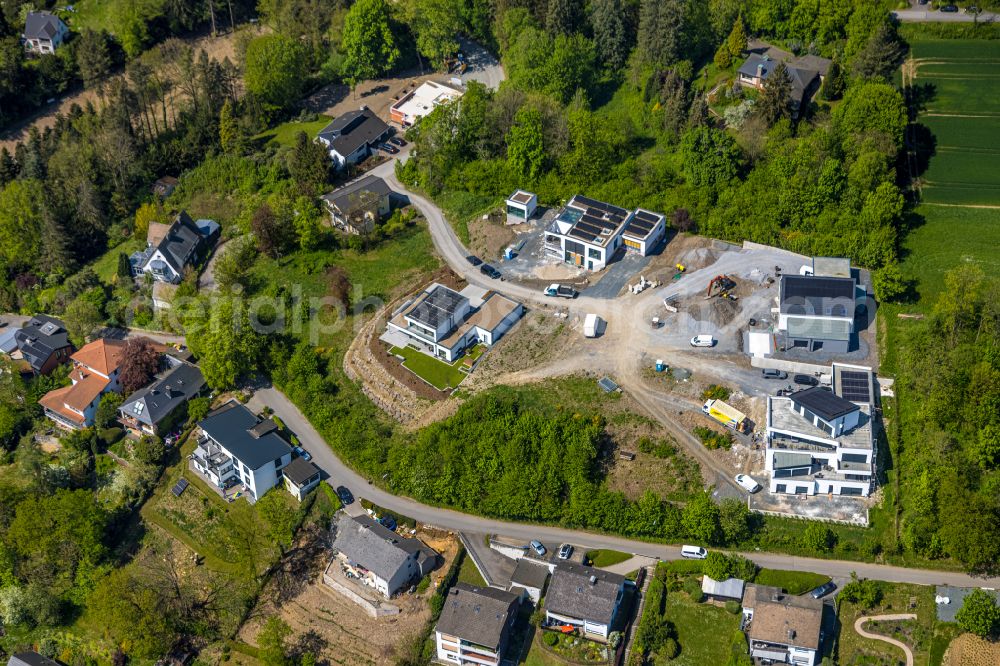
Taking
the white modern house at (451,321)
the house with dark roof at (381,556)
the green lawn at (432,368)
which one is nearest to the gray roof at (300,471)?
the house with dark roof at (381,556)

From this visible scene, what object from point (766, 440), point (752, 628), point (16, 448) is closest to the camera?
point (752, 628)

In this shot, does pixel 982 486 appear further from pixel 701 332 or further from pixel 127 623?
pixel 127 623

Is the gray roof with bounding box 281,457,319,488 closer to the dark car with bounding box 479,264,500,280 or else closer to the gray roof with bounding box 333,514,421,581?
the gray roof with bounding box 333,514,421,581

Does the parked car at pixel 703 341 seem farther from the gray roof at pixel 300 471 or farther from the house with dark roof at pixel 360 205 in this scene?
the house with dark roof at pixel 360 205

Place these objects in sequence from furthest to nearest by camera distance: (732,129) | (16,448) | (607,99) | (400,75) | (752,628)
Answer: (400,75)
(607,99)
(732,129)
(16,448)
(752,628)

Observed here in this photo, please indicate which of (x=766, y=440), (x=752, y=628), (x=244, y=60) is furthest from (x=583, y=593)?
(x=244, y=60)

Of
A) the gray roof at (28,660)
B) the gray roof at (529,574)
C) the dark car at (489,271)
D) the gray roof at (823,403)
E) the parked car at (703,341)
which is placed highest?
the gray roof at (823,403)

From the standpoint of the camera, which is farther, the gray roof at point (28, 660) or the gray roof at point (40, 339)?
the gray roof at point (40, 339)

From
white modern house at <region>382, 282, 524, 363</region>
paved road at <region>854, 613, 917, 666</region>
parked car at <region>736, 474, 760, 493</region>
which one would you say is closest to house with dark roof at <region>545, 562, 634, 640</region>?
parked car at <region>736, 474, 760, 493</region>
